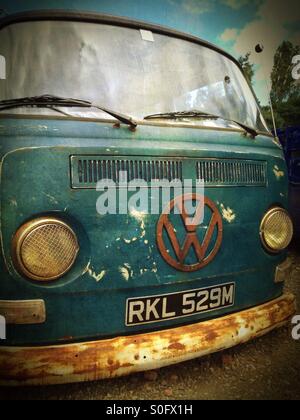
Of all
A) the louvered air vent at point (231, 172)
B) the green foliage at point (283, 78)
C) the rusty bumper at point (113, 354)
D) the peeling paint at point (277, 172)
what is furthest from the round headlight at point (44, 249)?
the green foliage at point (283, 78)

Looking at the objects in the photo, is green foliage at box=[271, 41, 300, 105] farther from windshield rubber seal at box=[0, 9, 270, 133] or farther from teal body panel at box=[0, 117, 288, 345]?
teal body panel at box=[0, 117, 288, 345]

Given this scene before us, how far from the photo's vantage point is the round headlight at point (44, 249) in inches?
54.0

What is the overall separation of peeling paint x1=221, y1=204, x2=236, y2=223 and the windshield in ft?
1.95

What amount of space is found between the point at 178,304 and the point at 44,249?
78 centimetres

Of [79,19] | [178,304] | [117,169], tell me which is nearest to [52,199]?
[117,169]

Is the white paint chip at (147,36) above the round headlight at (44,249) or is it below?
above

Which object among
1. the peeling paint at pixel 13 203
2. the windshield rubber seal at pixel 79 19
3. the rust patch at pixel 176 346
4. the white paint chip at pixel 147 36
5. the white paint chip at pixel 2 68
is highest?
the windshield rubber seal at pixel 79 19

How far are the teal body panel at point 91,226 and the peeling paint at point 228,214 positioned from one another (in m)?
0.02

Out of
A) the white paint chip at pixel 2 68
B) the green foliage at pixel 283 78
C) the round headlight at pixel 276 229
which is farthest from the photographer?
the green foliage at pixel 283 78

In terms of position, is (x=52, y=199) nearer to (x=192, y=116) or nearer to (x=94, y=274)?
(x=94, y=274)

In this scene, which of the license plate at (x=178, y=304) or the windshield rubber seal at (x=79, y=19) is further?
the windshield rubber seal at (x=79, y=19)

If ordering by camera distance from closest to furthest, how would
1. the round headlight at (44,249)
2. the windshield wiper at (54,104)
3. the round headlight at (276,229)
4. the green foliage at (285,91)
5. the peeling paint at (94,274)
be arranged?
the round headlight at (44,249)
the peeling paint at (94,274)
the windshield wiper at (54,104)
the round headlight at (276,229)
the green foliage at (285,91)

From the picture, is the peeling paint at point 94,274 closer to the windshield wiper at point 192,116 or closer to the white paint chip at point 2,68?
the windshield wiper at point 192,116
